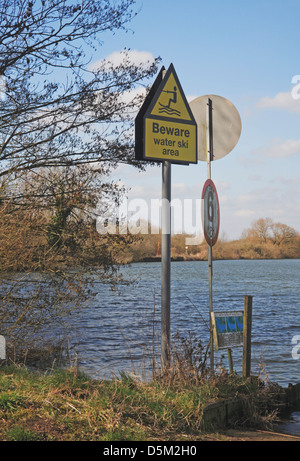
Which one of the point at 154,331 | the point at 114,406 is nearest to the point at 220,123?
the point at 154,331

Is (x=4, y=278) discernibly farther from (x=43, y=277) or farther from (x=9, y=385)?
(x=9, y=385)

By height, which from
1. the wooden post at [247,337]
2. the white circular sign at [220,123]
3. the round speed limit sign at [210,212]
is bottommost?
the wooden post at [247,337]

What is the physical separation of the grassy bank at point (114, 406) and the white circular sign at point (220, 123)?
317 cm

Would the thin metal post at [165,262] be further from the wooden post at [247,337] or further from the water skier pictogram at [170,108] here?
the wooden post at [247,337]

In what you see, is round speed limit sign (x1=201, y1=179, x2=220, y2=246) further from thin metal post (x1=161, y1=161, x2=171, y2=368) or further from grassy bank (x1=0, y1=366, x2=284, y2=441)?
grassy bank (x1=0, y1=366, x2=284, y2=441)

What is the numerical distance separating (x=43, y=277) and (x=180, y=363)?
203 inches

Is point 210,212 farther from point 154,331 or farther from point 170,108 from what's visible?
point 154,331

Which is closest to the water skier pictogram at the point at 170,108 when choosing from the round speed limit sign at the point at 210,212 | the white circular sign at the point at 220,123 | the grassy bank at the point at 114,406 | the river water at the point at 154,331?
the white circular sign at the point at 220,123

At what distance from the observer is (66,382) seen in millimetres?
6910

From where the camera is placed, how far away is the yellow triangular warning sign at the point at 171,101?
7.64 metres

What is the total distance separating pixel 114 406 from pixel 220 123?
14.1 ft

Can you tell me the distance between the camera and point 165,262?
24.9 ft

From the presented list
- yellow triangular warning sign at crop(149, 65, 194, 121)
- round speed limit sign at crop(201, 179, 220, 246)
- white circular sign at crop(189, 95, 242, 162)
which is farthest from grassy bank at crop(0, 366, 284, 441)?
yellow triangular warning sign at crop(149, 65, 194, 121)
